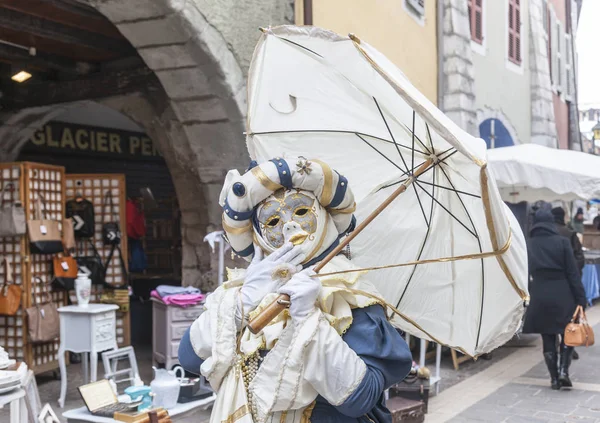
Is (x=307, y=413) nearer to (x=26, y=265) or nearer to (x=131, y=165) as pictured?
(x=26, y=265)

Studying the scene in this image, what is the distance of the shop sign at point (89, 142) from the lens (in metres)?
9.97

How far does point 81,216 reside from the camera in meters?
7.45

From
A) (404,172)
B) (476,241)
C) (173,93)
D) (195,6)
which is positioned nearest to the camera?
(476,241)

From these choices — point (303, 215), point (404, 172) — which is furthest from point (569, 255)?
point (303, 215)

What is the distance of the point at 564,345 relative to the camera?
22.4 ft

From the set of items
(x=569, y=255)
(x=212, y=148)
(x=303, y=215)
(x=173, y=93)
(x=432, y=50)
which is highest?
(x=432, y=50)

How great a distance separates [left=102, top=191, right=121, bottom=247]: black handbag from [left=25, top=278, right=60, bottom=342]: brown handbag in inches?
36.6

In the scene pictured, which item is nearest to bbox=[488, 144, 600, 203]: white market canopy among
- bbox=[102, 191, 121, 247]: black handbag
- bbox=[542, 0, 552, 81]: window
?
bbox=[102, 191, 121, 247]: black handbag

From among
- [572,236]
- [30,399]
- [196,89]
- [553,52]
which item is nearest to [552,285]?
[572,236]

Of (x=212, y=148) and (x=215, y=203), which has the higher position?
(x=212, y=148)

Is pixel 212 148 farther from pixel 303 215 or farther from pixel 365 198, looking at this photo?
pixel 303 215

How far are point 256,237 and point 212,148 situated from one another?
13.9 ft

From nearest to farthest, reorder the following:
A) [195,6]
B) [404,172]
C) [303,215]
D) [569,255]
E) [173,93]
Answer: [303,215]
[404,172]
[195,6]
[173,93]
[569,255]

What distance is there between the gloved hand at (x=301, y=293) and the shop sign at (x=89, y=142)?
8.35m
